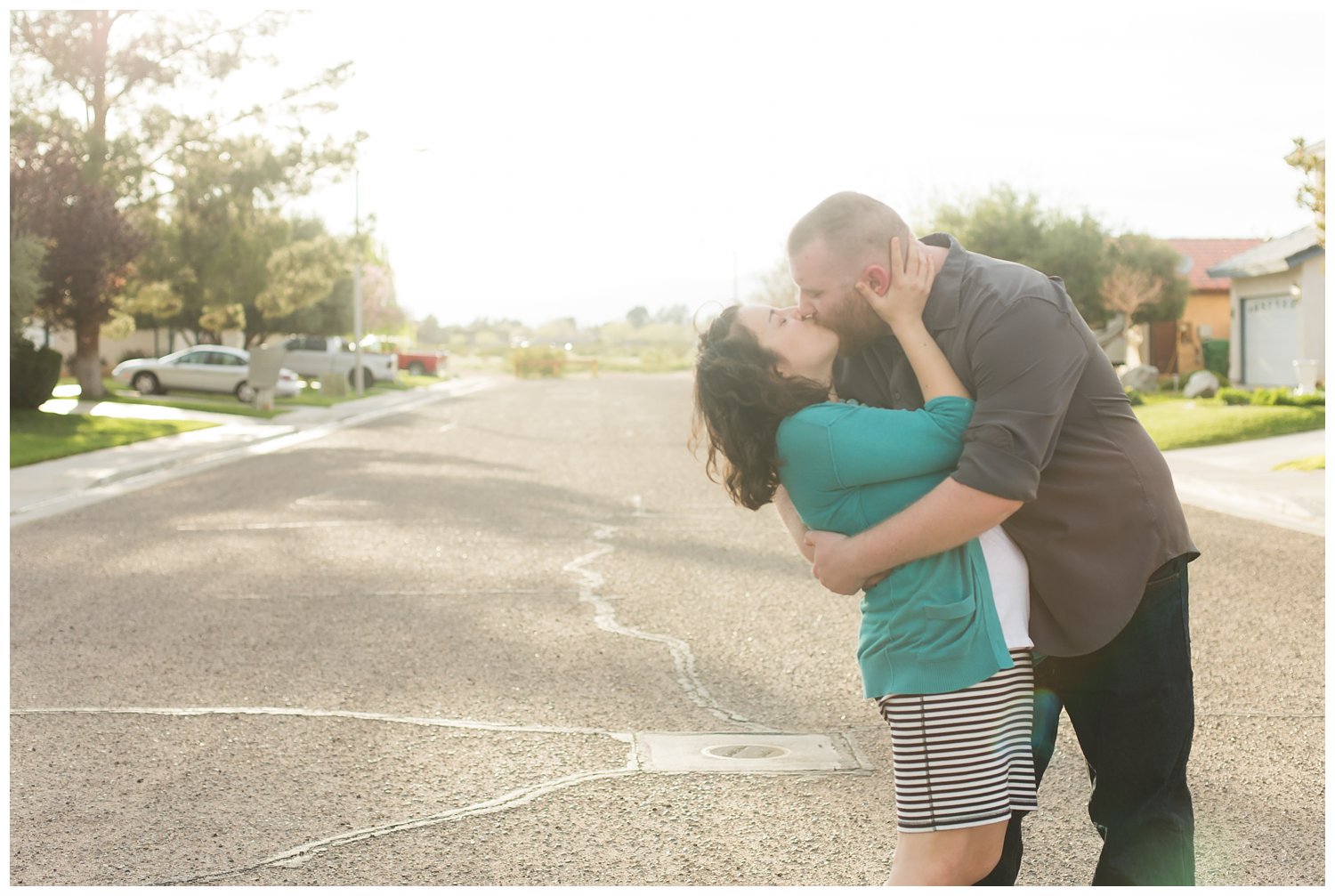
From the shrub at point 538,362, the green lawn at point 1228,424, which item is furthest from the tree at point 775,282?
the green lawn at point 1228,424

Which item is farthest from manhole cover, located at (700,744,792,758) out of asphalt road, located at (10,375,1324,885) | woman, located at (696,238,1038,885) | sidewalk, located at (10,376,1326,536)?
sidewalk, located at (10,376,1326,536)

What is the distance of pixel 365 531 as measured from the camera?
11.9 meters

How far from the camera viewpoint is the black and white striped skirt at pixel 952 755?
2604 millimetres

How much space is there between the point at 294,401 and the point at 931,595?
35.4 metres

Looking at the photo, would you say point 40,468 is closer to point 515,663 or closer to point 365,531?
point 365,531

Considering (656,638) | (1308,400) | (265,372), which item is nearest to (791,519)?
(656,638)

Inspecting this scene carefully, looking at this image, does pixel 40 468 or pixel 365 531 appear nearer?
pixel 365 531

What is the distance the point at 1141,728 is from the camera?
9.29 feet

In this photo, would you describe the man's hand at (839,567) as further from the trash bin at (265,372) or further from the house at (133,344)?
the house at (133,344)

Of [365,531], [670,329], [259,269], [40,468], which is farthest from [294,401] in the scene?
[670,329]

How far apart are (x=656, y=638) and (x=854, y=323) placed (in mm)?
4905

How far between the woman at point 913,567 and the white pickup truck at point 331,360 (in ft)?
148

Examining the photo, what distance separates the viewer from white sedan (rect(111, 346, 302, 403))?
122ft

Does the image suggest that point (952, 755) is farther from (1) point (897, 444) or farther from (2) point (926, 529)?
(1) point (897, 444)
